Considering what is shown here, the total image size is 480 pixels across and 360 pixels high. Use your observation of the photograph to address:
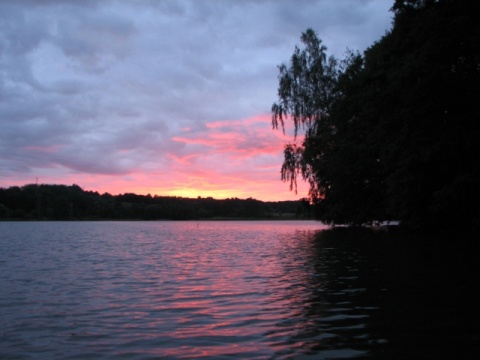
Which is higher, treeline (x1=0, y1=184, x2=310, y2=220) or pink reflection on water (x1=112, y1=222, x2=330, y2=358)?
treeline (x1=0, y1=184, x2=310, y2=220)

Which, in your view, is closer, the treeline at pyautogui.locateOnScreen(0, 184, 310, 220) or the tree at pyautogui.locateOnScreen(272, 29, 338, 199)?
the tree at pyautogui.locateOnScreen(272, 29, 338, 199)

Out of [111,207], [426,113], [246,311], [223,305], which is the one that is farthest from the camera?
[111,207]

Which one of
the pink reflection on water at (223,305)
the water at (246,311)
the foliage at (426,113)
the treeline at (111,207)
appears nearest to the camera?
the water at (246,311)

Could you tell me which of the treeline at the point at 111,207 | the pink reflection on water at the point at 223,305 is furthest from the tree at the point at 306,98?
the treeline at the point at 111,207

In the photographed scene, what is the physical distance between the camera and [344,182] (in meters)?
44.8

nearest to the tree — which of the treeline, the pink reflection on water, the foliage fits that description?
the foliage

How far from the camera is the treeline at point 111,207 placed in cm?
16150

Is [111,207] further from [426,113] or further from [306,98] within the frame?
[426,113]

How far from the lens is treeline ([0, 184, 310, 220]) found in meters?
162

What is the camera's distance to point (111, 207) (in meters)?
175

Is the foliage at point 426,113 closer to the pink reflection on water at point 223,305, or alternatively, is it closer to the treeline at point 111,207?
the pink reflection on water at point 223,305

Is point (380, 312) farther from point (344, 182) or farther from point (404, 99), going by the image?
point (344, 182)

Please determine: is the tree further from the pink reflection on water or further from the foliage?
the pink reflection on water

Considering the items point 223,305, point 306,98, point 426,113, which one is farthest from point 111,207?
point 223,305
